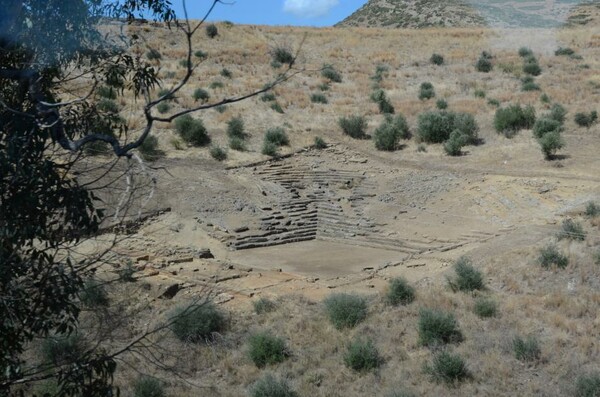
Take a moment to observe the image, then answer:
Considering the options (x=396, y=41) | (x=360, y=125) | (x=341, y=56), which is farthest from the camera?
(x=396, y=41)

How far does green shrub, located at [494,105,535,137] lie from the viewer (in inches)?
974

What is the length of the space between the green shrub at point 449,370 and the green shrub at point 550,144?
1404 cm

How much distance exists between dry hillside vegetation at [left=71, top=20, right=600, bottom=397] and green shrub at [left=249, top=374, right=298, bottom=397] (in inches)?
11.4

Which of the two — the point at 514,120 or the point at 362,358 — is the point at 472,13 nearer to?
the point at 514,120

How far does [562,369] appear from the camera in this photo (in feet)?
29.7

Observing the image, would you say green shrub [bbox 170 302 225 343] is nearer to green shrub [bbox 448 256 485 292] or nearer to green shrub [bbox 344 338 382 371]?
green shrub [bbox 344 338 382 371]

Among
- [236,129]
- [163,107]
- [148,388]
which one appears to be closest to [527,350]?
[148,388]

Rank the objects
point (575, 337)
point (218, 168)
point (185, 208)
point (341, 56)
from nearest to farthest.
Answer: point (575, 337) < point (185, 208) < point (218, 168) < point (341, 56)

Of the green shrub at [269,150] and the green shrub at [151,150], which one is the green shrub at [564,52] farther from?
the green shrub at [151,150]

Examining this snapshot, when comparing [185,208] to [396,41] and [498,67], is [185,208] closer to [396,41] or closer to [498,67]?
[498,67]

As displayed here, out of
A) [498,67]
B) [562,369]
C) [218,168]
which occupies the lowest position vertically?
[562,369]

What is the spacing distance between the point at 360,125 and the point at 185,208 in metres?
10.0

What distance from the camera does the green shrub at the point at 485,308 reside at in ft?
35.4

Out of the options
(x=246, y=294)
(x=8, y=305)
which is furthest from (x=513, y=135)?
(x=8, y=305)
